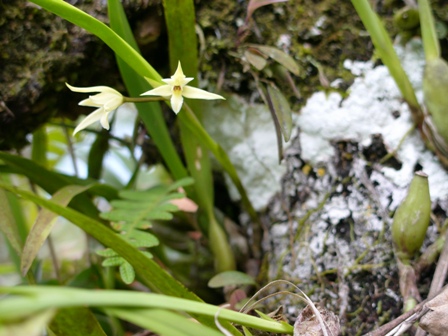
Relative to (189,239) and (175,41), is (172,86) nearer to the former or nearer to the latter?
(175,41)

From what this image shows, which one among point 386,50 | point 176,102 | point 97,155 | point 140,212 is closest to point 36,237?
point 140,212

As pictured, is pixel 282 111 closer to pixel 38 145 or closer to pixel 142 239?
pixel 142 239

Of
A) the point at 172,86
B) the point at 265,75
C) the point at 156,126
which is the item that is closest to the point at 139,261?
the point at 172,86

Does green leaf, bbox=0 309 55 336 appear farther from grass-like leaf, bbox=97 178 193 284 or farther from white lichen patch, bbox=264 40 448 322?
white lichen patch, bbox=264 40 448 322

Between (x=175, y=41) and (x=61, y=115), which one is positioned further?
(x=61, y=115)

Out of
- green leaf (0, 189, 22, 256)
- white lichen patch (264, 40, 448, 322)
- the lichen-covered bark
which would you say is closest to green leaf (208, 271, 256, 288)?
white lichen patch (264, 40, 448, 322)

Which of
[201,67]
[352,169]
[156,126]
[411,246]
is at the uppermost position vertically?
[201,67]

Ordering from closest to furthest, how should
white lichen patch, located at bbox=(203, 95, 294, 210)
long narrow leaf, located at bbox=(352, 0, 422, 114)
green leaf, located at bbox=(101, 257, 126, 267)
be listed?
green leaf, located at bbox=(101, 257, 126, 267) → long narrow leaf, located at bbox=(352, 0, 422, 114) → white lichen patch, located at bbox=(203, 95, 294, 210)

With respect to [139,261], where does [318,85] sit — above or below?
above
